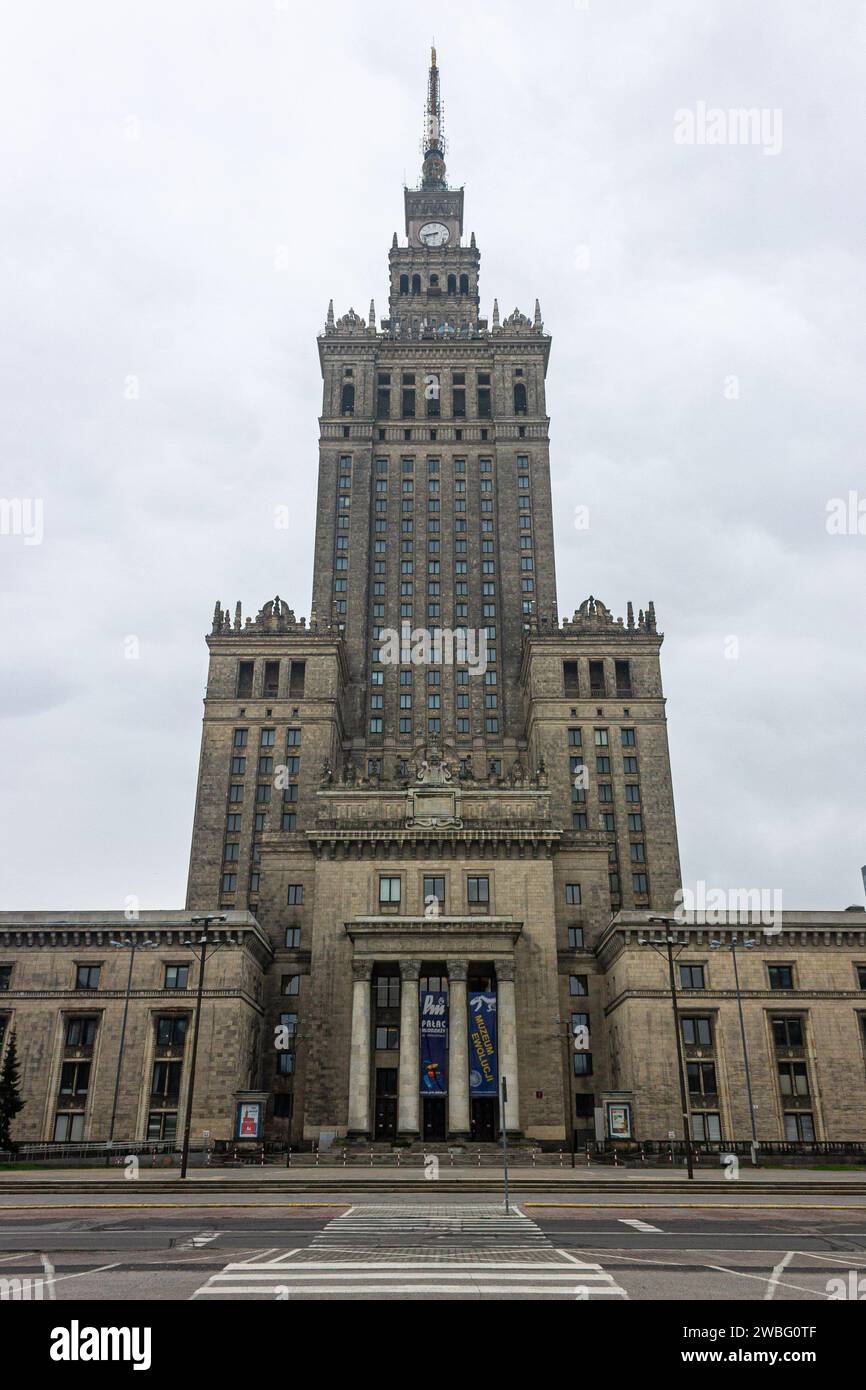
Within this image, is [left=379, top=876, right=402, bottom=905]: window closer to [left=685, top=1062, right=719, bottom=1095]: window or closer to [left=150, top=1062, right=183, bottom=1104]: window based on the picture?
[left=150, top=1062, right=183, bottom=1104]: window

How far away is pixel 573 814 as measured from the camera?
100188mm

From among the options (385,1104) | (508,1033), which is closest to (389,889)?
(508,1033)

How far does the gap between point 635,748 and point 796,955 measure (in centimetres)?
3457

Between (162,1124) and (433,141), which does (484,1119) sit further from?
(433,141)

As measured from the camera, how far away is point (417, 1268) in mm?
18359

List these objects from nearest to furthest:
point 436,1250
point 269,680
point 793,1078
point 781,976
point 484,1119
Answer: point 436,1250, point 793,1078, point 484,1119, point 781,976, point 269,680

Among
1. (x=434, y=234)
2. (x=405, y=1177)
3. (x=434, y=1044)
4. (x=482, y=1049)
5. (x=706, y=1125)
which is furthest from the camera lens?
(x=434, y=234)

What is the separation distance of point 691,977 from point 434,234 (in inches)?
5324

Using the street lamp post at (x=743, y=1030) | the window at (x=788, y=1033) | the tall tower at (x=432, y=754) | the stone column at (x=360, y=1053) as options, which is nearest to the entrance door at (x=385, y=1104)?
the tall tower at (x=432, y=754)

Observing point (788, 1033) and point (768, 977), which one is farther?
point (768, 977)
